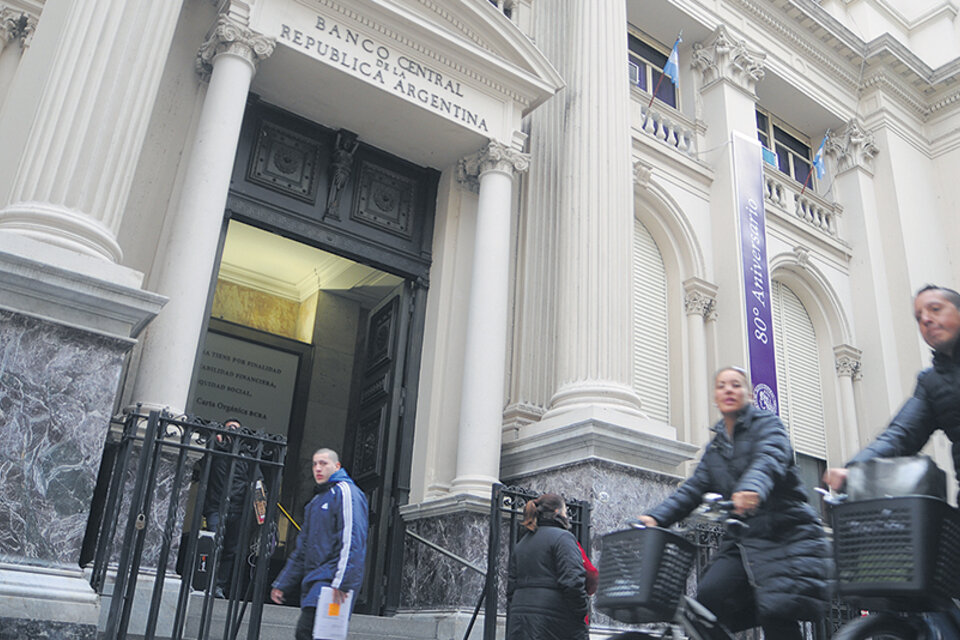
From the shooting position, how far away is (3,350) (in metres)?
5.33

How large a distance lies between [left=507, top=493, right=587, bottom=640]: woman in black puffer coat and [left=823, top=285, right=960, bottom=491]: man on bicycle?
2.13 m

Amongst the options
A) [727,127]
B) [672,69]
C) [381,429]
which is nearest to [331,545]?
[381,429]

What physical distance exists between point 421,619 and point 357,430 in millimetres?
2782

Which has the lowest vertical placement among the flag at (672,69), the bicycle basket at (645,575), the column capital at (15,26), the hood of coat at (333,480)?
the bicycle basket at (645,575)

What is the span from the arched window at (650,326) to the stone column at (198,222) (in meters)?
6.28

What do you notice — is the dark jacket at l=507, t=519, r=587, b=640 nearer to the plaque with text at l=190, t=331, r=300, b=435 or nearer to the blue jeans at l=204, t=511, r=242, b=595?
the blue jeans at l=204, t=511, r=242, b=595

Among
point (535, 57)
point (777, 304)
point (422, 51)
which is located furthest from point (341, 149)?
point (777, 304)

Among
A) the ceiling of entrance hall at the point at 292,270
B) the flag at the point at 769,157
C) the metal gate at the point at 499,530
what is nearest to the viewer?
the metal gate at the point at 499,530

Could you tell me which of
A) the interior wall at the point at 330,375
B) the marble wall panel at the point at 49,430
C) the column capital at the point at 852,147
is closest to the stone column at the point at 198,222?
the marble wall panel at the point at 49,430

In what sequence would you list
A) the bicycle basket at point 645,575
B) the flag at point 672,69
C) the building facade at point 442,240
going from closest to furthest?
the bicycle basket at point 645,575 < the building facade at point 442,240 < the flag at point 672,69

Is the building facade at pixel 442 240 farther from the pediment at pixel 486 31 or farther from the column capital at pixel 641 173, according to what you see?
the column capital at pixel 641 173

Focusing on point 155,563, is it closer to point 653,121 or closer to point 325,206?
point 325,206

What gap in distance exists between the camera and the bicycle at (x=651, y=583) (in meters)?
3.22

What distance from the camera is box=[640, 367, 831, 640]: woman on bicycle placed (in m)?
3.38
